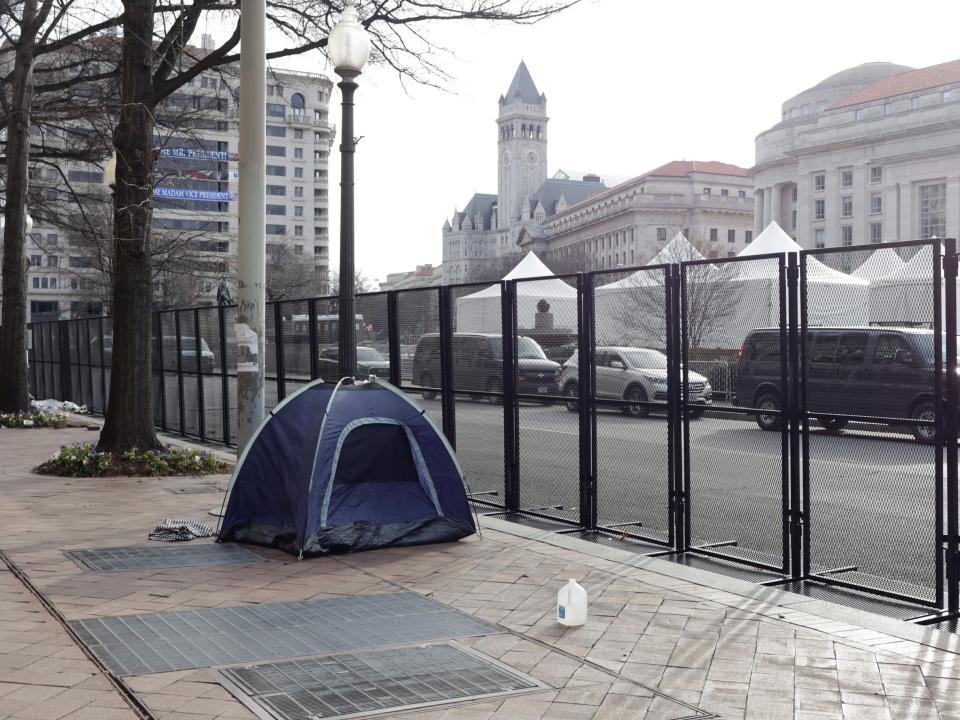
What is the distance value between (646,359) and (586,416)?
3.15 feet

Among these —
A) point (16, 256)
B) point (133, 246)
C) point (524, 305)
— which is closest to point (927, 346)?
point (524, 305)

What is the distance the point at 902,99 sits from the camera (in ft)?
294

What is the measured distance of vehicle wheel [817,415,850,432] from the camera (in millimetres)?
6992

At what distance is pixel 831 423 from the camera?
23.2 feet

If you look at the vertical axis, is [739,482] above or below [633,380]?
below

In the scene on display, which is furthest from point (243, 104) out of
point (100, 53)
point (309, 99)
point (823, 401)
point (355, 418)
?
point (309, 99)

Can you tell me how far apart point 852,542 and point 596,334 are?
2938 mm

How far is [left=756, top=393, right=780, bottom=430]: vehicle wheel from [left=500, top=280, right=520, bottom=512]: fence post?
294 cm

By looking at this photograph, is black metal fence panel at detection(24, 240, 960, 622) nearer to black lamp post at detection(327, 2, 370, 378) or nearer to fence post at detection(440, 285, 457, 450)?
fence post at detection(440, 285, 457, 450)

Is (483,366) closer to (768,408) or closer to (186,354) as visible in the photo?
(768,408)

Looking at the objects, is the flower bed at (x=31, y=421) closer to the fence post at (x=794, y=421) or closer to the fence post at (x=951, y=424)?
the fence post at (x=794, y=421)

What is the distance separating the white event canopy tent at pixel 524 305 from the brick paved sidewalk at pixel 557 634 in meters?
1.93

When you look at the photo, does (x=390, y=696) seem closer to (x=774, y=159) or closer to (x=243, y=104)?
(x=243, y=104)

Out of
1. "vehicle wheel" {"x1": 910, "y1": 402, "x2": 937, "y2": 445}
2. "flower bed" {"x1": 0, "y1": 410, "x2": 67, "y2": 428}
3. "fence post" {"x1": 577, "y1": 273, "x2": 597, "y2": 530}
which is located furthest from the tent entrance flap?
"flower bed" {"x1": 0, "y1": 410, "x2": 67, "y2": 428}
